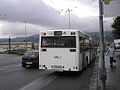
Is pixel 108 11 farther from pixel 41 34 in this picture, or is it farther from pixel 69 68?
pixel 41 34

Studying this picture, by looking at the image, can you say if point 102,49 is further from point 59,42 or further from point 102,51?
point 59,42

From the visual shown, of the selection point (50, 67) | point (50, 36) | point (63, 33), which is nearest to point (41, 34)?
point (50, 36)

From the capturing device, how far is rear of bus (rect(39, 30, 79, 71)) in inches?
432

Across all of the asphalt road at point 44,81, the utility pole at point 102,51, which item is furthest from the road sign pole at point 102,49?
the asphalt road at point 44,81

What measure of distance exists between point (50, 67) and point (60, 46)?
1.40m

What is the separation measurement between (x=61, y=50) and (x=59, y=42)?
53cm

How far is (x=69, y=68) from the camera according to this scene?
10945 millimetres

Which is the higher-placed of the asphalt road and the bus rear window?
the bus rear window

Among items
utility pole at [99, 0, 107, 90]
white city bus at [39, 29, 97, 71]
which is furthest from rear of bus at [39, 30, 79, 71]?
utility pole at [99, 0, 107, 90]

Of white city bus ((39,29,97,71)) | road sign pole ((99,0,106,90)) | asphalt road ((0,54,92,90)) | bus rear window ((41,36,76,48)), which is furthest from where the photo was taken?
bus rear window ((41,36,76,48))

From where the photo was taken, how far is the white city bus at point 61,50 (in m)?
11.0

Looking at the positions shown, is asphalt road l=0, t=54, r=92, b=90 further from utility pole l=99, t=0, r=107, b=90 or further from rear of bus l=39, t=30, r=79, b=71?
utility pole l=99, t=0, r=107, b=90

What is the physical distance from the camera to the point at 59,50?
1121 centimetres

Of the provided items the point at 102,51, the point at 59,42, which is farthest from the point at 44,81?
the point at 102,51
